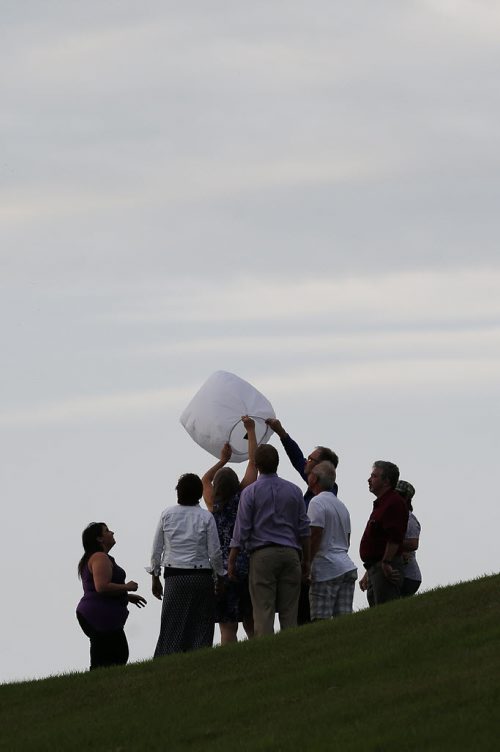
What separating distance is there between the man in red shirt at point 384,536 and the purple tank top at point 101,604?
8.73 feet

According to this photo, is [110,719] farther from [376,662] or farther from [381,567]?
[381,567]

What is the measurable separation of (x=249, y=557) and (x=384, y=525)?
57.0 inches

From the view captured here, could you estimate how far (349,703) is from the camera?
11.3 meters

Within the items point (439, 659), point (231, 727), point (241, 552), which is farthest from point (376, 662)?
point (241, 552)

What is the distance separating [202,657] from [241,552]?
4.60 feet

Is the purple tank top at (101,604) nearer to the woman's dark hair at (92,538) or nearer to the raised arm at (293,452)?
the woman's dark hair at (92,538)

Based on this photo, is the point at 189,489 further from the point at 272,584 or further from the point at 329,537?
the point at 329,537

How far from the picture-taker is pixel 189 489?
47.0 ft

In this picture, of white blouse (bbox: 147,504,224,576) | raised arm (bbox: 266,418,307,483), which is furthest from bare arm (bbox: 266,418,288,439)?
white blouse (bbox: 147,504,224,576)

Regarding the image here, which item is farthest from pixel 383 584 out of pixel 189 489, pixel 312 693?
pixel 312 693

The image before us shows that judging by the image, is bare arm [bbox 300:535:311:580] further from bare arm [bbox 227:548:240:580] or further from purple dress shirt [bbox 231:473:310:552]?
bare arm [bbox 227:548:240:580]

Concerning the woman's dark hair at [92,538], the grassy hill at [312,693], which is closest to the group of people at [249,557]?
the woman's dark hair at [92,538]

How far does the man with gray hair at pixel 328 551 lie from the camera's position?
15.0 metres

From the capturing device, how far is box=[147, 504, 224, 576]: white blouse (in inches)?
561
